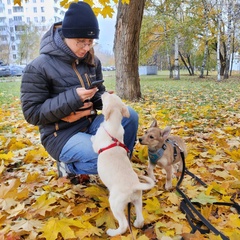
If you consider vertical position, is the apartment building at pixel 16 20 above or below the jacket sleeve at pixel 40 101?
above

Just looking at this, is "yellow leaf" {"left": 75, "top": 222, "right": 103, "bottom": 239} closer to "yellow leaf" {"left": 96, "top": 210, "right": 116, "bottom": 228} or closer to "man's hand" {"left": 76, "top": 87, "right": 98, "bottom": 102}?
"yellow leaf" {"left": 96, "top": 210, "right": 116, "bottom": 228}

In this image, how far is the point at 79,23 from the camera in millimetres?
2332

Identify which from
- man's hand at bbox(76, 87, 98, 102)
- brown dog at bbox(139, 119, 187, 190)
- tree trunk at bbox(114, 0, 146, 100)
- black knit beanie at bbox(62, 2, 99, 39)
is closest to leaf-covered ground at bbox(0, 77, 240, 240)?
brown dog at bbox(139, 119, 187, 190)

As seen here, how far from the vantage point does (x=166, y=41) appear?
19797 millimetres

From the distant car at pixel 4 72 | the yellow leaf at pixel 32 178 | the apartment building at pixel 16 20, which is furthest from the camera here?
the apartment building at pixel 16 20

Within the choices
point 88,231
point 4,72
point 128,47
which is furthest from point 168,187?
point 4,72

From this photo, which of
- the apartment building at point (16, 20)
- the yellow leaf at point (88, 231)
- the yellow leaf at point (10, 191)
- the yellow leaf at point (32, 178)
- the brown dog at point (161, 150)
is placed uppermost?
the apartment building at point (16, 20)

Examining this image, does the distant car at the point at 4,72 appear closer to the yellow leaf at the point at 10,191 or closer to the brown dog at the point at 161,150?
the yellow leaf at the point at 10,191

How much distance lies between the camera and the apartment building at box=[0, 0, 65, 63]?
35.7 metres

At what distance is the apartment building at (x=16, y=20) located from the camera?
35.7 meters

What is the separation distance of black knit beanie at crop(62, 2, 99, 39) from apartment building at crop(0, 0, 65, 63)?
112 feet

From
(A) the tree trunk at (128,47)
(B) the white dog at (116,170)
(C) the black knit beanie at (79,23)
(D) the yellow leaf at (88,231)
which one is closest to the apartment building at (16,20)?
(A) the tree trunk at (128,47)

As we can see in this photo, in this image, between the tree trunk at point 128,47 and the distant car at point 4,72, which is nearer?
the tree trunk at point 128,47

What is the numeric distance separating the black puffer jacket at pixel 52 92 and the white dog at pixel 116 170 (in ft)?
1.09
